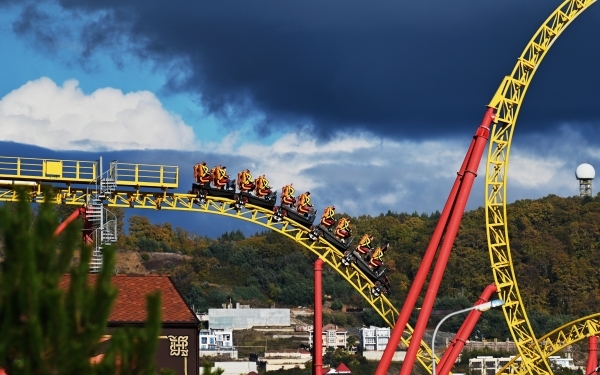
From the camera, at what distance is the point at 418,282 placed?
119ft

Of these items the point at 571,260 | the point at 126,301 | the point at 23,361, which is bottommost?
the point at 23,361

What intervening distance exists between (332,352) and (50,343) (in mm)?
122105

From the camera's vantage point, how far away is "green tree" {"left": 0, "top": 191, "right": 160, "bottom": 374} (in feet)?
43.4

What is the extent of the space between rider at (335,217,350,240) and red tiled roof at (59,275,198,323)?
895 centimetres

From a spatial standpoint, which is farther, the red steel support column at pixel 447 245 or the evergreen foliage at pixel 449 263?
the evergreen foliage at pixel 449 263

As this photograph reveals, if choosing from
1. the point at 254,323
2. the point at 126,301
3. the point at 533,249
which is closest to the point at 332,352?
the point at 254,323

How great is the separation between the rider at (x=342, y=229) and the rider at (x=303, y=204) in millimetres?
1196

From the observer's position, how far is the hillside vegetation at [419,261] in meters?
149

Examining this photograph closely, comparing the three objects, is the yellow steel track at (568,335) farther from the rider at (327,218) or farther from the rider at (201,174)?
the rider at (201,174)

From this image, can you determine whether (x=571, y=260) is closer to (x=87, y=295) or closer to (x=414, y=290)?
(x=414, y=290)

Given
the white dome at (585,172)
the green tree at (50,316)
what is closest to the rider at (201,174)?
the green tree at (50,316)

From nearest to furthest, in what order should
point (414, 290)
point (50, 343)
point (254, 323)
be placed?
point (50, 343) → point (414, 290) → point (254, 323)

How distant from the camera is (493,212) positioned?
46.5 metres

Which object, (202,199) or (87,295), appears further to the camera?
(202,199)
